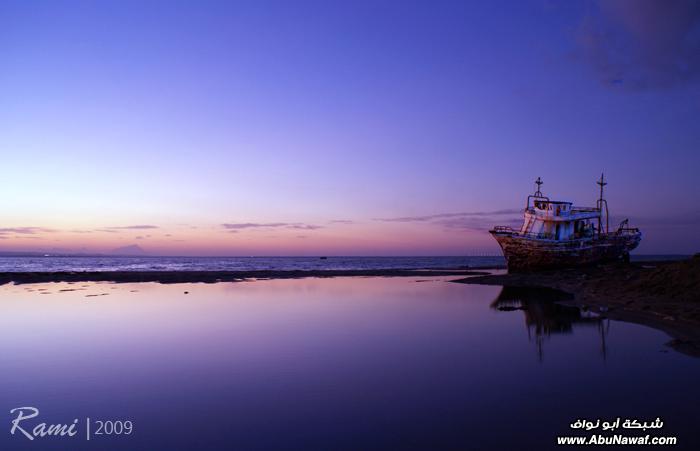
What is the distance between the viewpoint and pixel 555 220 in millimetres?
45875

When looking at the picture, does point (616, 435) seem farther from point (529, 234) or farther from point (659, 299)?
point (529, 234)

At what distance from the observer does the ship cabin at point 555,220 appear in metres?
46.2

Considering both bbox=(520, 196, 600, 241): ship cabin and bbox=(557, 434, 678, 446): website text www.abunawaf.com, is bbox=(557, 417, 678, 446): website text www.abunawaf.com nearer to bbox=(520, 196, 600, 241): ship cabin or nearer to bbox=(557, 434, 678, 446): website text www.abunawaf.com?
bbox=(557, 434, 678, 446): website text www.abunawaf.com

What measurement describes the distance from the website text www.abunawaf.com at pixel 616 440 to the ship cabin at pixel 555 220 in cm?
4272

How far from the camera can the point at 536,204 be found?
158ft

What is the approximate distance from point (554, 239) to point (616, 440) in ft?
143

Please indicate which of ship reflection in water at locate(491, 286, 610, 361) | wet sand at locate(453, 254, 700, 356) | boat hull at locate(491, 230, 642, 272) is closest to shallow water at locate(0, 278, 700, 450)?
ship reflection in water at locate(491, 286, 610, 361)

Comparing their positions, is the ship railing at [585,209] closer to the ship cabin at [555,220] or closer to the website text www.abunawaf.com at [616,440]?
the ship cabin at [555,220]

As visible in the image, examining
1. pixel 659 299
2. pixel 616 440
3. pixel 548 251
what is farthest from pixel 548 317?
pixel 548 251

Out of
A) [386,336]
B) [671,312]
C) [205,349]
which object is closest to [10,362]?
[205,349]

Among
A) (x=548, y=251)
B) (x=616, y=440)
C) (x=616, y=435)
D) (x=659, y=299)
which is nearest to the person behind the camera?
(x=616, y=440)

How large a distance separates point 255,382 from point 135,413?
2342 millimetres

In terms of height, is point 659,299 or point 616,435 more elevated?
point 659,299

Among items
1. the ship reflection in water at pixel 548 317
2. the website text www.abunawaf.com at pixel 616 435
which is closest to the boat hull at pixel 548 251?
the ship reflection in water at pixel 548 317
